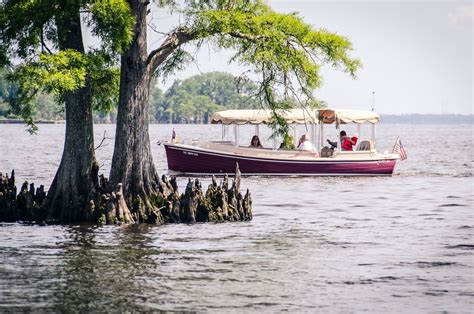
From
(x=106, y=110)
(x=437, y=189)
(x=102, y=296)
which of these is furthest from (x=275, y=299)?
(x=437, y=189)

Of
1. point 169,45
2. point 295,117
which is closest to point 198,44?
point 169,45

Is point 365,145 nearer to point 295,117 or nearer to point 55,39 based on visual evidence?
point 295,117

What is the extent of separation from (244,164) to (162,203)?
1896 cm

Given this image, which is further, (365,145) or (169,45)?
(365,145)

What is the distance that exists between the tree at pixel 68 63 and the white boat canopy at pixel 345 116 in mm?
19648

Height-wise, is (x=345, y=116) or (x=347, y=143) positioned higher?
(x=345, y=116)

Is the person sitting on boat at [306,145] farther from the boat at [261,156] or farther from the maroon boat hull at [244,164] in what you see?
the maroon boat hull at [244,164]

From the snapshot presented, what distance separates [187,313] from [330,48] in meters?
14.3

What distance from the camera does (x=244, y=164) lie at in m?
47.9

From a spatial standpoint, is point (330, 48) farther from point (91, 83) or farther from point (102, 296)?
point (102, 296)

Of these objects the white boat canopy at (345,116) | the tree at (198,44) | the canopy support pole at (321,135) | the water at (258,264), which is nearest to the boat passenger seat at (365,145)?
the white boat canopy at (345,116)

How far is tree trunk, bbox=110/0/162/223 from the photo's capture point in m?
28.6

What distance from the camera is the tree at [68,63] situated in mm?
26797

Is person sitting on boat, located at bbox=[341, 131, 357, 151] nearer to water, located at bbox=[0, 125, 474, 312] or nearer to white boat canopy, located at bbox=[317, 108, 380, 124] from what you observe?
white boat canopy, located at bbox=[317, 108, 380, 124]
